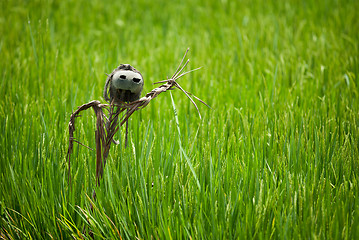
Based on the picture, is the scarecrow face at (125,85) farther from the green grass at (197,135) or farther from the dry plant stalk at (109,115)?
the green grass at (197,135)

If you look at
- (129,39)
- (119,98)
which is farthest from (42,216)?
(129,39)

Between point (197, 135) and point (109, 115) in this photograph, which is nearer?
point (109, 115)

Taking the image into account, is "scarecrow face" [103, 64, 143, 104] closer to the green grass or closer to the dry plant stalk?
the dry plant stalk

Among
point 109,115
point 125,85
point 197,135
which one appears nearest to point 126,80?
point 125,85

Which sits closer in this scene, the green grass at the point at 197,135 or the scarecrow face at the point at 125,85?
the scarecrow face at the point at 125,85

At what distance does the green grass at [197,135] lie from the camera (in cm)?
113

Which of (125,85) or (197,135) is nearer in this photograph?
(125,85)

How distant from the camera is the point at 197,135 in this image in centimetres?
163

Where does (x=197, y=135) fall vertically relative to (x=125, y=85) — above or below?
below

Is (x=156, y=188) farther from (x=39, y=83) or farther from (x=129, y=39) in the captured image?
(x=129, y=39)

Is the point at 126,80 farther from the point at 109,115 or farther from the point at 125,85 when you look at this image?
the point at 109,115

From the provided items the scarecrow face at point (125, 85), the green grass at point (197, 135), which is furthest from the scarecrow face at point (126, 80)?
the green grass at point (197, 135)

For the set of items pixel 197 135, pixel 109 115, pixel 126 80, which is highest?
pixel 126 80

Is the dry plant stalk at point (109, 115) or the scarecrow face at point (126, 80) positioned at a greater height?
the scarecrow face at point (126, 80)
